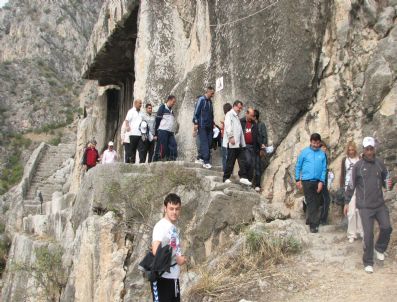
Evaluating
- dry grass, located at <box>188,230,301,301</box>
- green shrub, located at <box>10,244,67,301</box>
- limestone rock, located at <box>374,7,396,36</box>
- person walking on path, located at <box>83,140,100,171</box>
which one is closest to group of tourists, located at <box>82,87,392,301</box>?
dry grass, located at <box>188,230,301,301</box>

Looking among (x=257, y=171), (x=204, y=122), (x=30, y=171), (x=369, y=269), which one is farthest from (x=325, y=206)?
(x=30, y=171)

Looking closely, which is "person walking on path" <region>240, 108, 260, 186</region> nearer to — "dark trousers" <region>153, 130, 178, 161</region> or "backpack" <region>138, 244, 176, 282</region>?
Result: "dark trousers" <region>153, 130, 178, 161</region>

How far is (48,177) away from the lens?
87.0 ft

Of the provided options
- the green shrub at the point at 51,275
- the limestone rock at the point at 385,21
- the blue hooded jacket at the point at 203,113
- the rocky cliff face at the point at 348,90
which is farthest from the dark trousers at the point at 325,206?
the green shrub at the point at 51,275

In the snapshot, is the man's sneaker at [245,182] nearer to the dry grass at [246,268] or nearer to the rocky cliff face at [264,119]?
the rocky cliff face at [264,119]

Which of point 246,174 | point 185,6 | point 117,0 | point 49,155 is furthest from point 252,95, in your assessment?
point 49,155

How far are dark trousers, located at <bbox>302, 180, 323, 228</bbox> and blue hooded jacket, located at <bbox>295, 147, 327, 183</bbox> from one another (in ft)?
0.31

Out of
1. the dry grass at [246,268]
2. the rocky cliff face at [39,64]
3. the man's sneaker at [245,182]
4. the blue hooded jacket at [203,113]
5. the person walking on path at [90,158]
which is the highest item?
the rocky cliff face at [39,64]

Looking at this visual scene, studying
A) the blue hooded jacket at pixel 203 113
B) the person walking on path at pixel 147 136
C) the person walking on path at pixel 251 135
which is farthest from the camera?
the person walking on path at pixel 147 136

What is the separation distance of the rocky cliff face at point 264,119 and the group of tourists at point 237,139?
35cm

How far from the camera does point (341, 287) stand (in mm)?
6406

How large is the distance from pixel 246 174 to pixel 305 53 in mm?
2670

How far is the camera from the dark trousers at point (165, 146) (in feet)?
35.4

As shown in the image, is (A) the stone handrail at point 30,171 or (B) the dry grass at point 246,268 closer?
(B) the dry grass at point 246,268
